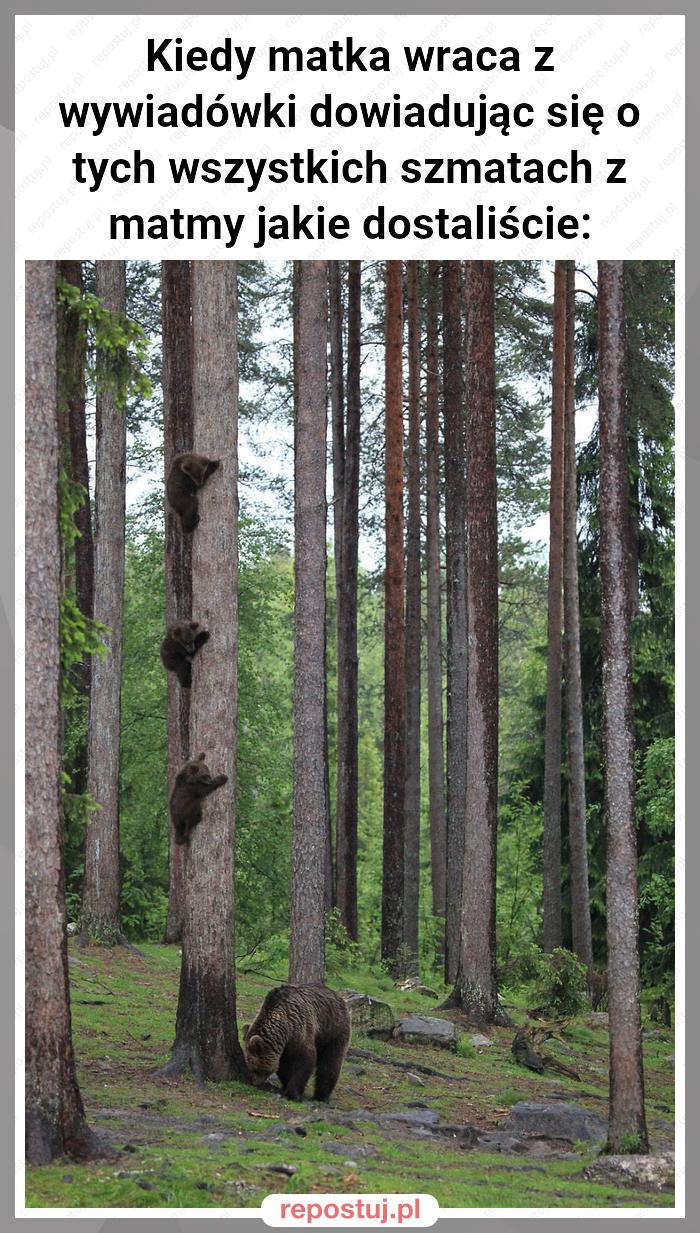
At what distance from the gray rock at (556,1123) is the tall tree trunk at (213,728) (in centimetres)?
271

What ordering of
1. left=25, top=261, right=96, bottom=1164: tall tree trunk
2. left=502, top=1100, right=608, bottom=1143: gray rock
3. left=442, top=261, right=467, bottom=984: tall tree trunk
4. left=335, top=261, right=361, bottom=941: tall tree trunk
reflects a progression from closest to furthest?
left=25, top=261, right=96, bottom=1164: tall tree trunk < left=502, top=1100, right=608, bottom=1143: gray rock < left=442, top=261, right=467, bottom=984: tall tree trunk < left=335, top=261, right=361, bottom=941: tall tree trunk

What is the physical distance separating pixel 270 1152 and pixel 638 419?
1755 centimetres

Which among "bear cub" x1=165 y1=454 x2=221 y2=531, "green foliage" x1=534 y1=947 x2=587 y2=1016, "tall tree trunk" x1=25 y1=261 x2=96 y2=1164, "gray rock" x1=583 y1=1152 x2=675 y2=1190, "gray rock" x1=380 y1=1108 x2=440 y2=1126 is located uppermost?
"bear cub" x1=165 y1=454 x2=221 y2=531

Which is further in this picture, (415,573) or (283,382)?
(283,382)

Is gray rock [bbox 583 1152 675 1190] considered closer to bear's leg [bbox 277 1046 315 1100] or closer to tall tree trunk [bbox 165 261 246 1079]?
bear's leg [bbox 277 1046 315 1100]

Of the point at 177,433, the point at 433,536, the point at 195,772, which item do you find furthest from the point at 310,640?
the point at 433,536

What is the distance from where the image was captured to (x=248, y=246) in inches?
446

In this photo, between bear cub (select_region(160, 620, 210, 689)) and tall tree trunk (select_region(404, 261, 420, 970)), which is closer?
bear cub (select_region(160, 620, 210, 689))

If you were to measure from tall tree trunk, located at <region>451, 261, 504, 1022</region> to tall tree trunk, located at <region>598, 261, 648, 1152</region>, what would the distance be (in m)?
6.13

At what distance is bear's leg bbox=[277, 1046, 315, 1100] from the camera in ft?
41.5

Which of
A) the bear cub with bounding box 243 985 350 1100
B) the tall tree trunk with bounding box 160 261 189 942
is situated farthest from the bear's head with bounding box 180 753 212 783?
the tall tree trunk with bounding box 160 261 189 942

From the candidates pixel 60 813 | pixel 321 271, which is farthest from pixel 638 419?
pixel 60 813

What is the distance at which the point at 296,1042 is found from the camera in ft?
41.5

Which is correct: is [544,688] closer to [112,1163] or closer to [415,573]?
[415,573]
